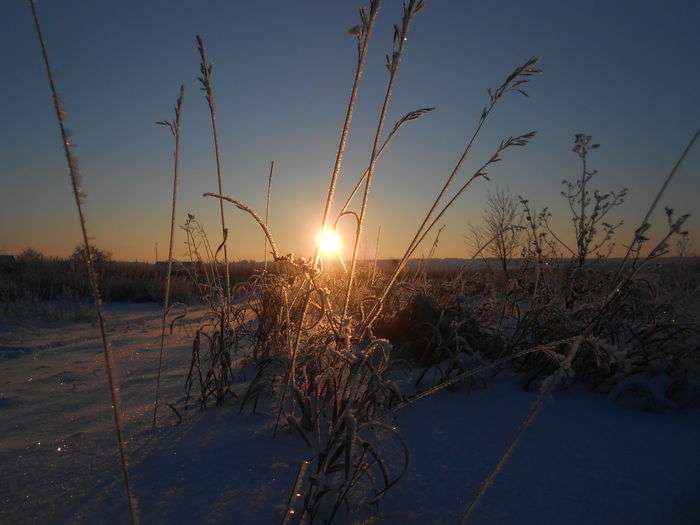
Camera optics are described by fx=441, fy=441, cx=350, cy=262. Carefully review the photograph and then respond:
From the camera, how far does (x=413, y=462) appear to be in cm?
119

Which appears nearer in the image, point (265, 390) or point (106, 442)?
point (106, 442)

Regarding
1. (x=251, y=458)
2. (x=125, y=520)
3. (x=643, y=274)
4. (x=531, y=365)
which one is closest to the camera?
(x=125, y=520)

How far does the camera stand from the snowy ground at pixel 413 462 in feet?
3.19

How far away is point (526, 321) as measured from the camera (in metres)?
2.02

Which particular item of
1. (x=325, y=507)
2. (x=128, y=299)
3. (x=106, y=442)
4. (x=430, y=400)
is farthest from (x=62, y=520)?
(x=128, y=299)

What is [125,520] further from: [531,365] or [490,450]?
[531,365]

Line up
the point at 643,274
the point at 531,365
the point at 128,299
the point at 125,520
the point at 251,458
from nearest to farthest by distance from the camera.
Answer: the point at 125,520 < the point at 251,458 < the point at 531,365 < the point at 643,274 < the point at 128,299

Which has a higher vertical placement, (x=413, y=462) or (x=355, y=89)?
(x=355, y=89)

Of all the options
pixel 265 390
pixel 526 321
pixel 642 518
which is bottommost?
pixel 642 518

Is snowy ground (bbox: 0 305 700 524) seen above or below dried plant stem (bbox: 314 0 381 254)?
below

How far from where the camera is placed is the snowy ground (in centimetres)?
97

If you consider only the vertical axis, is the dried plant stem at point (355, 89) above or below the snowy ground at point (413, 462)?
→ above

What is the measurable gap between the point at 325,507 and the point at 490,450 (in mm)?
553

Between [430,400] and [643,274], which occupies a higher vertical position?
[643,274]
